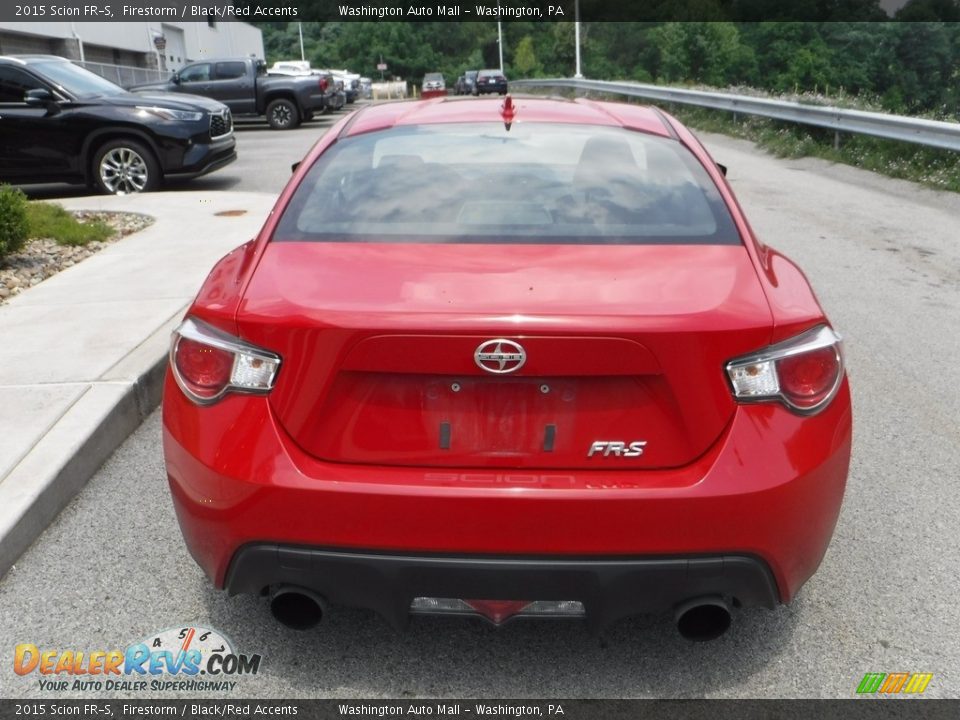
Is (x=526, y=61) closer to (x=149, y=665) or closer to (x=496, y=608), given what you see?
(x=149, y=665)

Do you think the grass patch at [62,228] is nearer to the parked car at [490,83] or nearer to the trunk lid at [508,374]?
the trunk lid at [508,374]

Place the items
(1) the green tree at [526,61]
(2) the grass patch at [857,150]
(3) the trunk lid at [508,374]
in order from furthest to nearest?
(1) the green tree at [526,61], (2) the grass patch at [857,150], (3) the trunk lid at [508,374]

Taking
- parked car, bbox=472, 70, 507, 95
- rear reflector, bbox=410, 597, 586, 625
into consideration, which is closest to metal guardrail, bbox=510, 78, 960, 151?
rear reflector, bbox=410, 597, 586, 625

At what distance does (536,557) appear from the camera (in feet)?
8.03

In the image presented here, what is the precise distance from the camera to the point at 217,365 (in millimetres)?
2586

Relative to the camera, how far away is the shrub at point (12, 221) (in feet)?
25.2

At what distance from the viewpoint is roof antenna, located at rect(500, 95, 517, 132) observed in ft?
11.9

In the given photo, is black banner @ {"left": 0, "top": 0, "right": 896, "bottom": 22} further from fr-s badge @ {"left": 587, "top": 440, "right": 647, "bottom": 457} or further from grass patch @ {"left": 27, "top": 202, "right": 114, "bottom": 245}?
fr-s badge @ {"left": 587, "top": 440, "right": 647, "bottom": 457}

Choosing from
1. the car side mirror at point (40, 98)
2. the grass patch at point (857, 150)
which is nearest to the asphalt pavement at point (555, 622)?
the car side mirror at point (40, 98)

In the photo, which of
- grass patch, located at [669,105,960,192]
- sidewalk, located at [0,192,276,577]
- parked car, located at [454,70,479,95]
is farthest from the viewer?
parked car, located at [454,70,479,95]

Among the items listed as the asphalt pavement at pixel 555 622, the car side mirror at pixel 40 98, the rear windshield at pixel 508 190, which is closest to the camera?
the asphalt pavement at pixel 555 622

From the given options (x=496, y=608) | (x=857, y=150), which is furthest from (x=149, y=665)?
(x=857, y=150)

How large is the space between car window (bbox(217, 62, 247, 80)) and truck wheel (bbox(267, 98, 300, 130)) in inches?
43.0

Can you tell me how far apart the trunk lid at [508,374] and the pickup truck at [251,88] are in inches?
945
